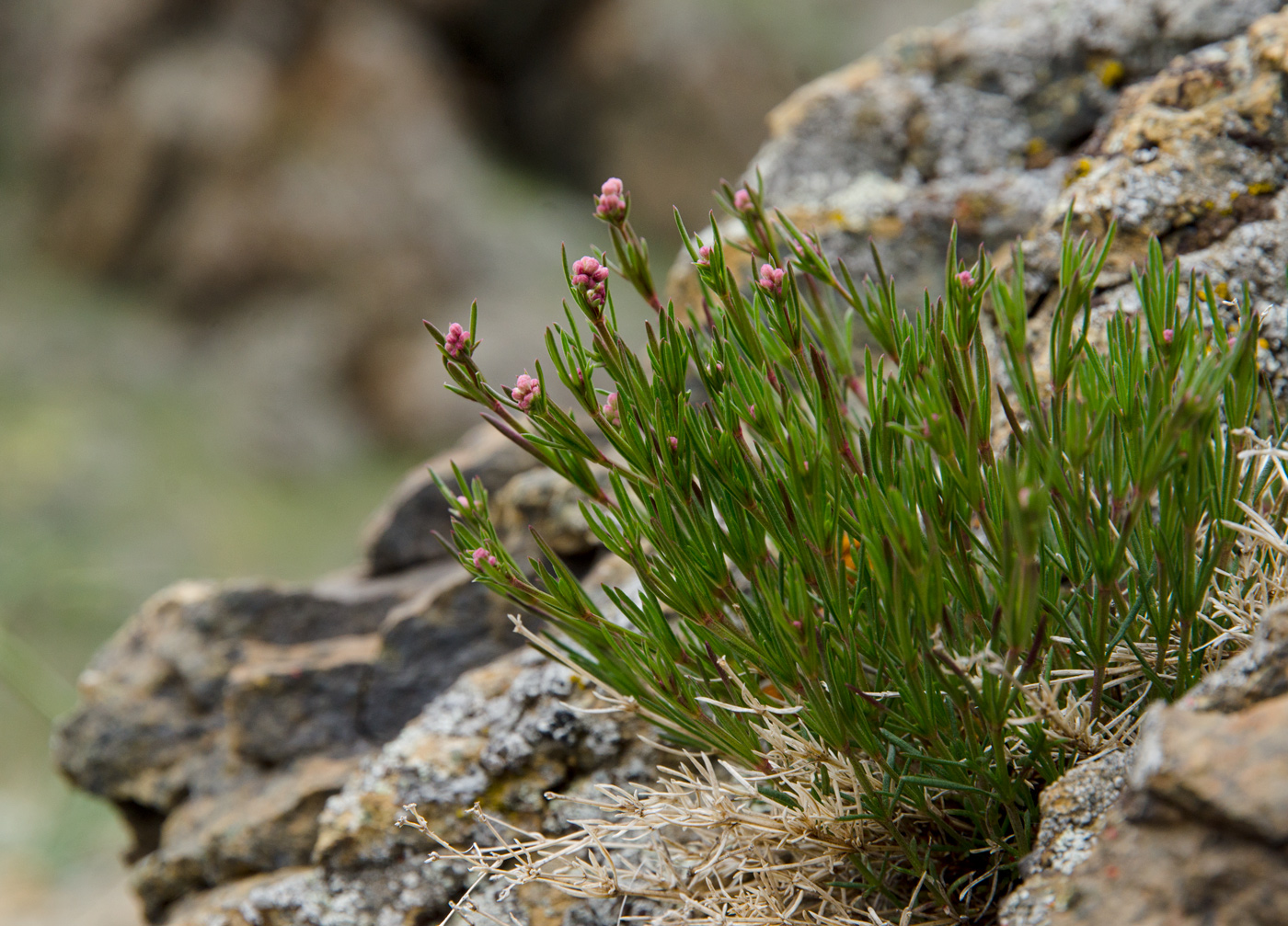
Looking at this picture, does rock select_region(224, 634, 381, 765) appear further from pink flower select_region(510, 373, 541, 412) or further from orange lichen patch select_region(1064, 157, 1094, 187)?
orange lichen patch select_region(1064, 157, 1094, 187)

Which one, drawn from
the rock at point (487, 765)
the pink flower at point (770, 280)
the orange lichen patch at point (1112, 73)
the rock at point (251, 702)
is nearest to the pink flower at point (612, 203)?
the pink flower at point (770, 280)

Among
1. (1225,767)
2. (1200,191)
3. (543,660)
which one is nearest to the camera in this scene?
(1225,767)

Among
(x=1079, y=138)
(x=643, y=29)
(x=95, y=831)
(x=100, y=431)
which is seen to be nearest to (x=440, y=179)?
(x=643, y=29)

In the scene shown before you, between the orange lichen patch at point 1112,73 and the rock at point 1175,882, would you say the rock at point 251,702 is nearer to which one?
the rock at point 1175,882

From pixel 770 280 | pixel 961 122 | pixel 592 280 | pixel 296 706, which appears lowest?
pixel 296 706

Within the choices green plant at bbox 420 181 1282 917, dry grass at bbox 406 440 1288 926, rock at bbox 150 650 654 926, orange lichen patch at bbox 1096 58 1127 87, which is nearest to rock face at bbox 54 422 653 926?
rock at bbox 150 650 654 926

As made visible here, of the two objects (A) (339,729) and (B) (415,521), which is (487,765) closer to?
(A) (339,729)

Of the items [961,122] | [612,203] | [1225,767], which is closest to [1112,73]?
[961,122]
